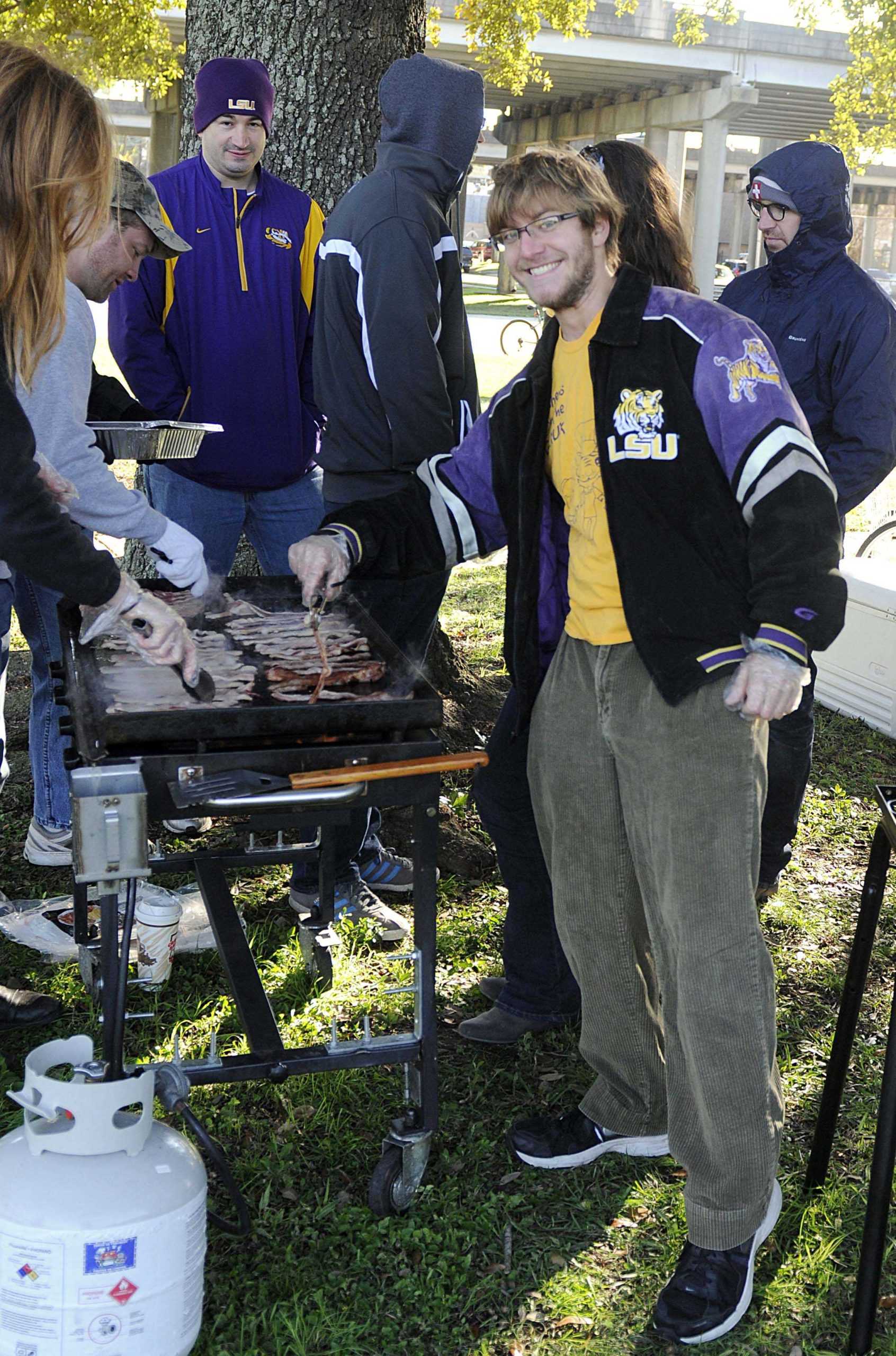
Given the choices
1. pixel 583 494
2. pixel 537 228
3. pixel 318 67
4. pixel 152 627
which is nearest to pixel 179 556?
pixel 152 627

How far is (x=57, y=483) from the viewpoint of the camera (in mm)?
2707

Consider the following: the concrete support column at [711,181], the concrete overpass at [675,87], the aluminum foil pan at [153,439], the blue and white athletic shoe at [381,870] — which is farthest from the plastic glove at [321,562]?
the concrete support column at [711,181]

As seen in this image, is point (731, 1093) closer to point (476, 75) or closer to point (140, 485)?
point (476, 75)

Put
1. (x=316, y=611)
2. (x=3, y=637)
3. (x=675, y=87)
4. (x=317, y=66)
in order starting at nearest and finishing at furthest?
(x=316, y=611), (x=3, y=637), (x=317, y=66), (x=675, y=87)

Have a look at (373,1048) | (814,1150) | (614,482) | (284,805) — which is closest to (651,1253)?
(814,1150)

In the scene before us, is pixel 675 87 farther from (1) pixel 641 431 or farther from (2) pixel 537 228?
(1) pixel 641 431

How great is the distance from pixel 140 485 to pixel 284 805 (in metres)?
2.74

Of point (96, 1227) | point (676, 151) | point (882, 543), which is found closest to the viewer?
point (96, 1227)

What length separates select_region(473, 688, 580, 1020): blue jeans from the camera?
3021 millimetres

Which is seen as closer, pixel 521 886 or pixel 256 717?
pixel 256 717

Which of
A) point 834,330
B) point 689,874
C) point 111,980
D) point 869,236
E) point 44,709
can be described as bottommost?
point 44,709

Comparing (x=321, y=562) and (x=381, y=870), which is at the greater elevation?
(x=321, y=562)

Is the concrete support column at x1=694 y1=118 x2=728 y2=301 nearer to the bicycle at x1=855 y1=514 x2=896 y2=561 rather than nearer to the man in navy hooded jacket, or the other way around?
the bicycle at x1=855 y1=514 x2=896 y2=561

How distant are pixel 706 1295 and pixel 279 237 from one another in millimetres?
3207
